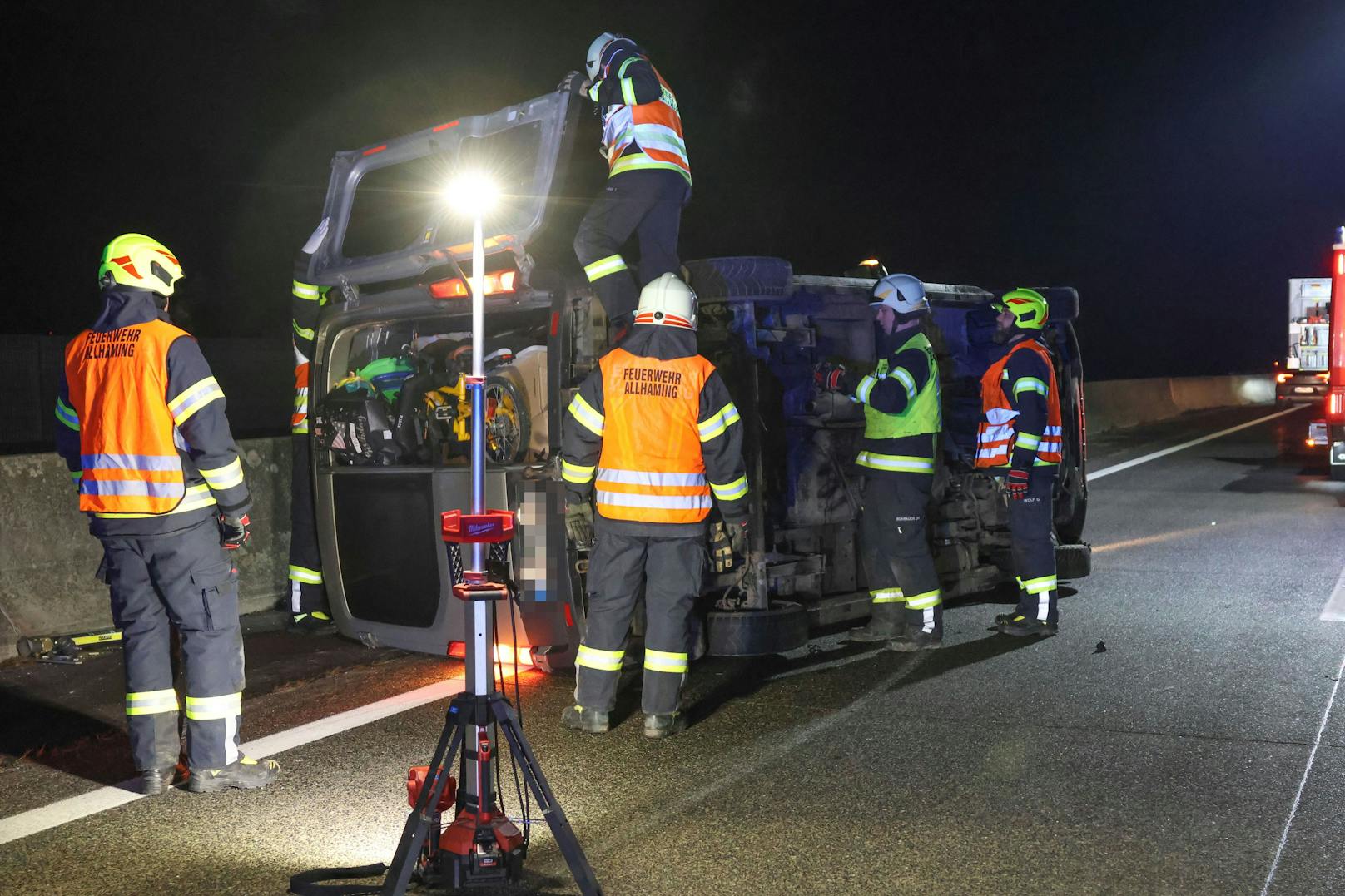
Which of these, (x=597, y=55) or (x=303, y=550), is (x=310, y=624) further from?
(x=597, y=55)

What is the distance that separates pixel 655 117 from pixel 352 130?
2411cm

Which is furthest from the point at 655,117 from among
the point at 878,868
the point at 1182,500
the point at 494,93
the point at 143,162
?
the point at 494,93

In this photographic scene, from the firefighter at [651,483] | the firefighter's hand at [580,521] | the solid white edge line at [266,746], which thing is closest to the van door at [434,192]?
the firefighter at [651,483]

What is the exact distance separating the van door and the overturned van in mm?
10

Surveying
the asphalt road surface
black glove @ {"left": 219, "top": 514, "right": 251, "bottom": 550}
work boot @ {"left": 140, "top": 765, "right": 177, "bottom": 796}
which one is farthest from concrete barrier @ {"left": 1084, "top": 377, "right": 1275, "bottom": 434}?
work boot @ {"left": 140, "top": 765, "right": 177, "bottom": 796}

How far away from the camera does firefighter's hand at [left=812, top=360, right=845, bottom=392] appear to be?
6.94m

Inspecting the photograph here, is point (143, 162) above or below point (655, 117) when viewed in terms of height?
above

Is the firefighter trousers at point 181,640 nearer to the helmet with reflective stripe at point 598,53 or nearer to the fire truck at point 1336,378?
the helmet with reflective stripe at point 598,53

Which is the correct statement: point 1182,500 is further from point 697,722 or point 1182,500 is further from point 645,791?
point 645,791

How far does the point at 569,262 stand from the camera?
19.7 ft

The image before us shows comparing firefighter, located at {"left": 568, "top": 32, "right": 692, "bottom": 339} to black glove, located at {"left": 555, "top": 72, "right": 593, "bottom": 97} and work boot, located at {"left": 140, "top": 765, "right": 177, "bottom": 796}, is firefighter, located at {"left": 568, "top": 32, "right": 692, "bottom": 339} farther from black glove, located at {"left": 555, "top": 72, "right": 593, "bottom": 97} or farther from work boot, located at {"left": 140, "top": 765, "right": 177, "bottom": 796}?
work boot, located at {"left": 140, "top": 765, "right": 177, "bottom": 796}

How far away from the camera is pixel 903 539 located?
7.23m

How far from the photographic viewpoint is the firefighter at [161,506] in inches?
195

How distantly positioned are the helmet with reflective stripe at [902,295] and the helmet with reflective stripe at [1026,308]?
797mm
